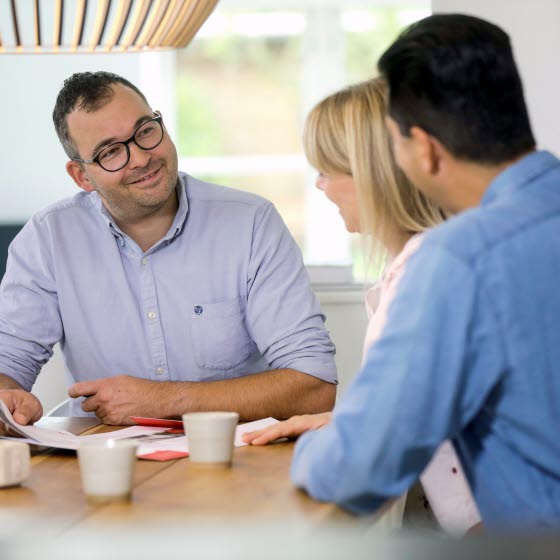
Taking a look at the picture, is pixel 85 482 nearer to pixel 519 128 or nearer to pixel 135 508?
pixel 135 508

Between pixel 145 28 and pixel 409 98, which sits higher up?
pixel 145 28

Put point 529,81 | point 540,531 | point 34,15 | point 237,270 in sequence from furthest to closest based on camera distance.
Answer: point 529,81
point 237,270
point 34,15
point 540,531

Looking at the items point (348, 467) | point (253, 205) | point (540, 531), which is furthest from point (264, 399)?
point (540, 531)

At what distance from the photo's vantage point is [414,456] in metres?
1.01

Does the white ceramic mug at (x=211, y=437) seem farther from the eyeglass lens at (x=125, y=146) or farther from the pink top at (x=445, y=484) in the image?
the eyeglass lens at (x=125, y=146)

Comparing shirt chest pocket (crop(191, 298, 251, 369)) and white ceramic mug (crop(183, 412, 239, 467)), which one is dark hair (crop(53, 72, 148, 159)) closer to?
shirt chest pocket (crop(191, 298, 251, 369))

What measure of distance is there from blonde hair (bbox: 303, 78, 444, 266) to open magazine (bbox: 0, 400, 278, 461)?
443 millimetres

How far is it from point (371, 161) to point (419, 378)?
28.5 inches

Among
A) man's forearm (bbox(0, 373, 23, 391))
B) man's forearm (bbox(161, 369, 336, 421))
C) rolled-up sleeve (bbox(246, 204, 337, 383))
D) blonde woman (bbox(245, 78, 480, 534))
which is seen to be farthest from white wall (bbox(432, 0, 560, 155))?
man's forearm (bbox(0, 373, 23, 391))

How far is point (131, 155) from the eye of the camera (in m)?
2.25

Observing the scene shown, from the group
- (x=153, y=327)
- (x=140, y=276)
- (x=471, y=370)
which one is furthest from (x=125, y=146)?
(x=471, y=370)

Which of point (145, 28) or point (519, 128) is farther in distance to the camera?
point (145, 28)

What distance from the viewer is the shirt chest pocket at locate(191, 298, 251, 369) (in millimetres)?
2268

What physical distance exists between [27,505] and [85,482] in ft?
0.29
